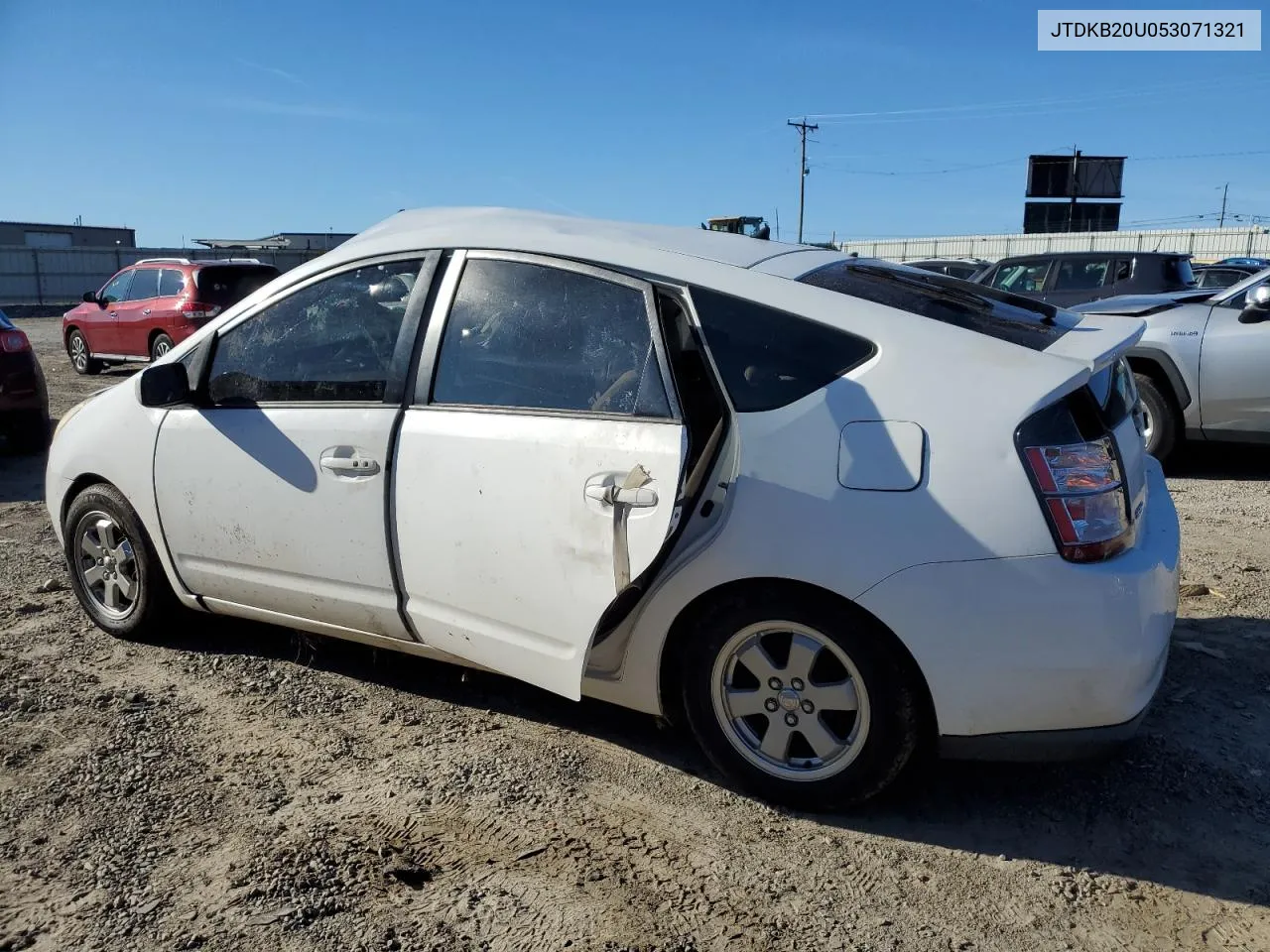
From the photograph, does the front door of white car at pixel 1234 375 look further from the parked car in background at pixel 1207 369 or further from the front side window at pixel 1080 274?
the front side window at pixel 1080 274

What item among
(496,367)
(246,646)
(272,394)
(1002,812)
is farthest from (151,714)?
(1002,812)

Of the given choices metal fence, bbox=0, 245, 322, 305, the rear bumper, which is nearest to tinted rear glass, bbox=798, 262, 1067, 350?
the rear bumper

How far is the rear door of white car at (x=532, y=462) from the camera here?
2957 mm

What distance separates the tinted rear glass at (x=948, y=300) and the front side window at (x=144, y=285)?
13835mm

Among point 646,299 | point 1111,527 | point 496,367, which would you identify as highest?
point 646,299

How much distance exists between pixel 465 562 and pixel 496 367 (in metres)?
0.63

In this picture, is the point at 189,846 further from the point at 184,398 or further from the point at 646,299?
the point at 646,299

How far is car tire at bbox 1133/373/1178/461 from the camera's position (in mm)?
7402

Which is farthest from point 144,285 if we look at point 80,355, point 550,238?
point 550,238

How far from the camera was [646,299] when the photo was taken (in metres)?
3.12

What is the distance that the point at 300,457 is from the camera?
358 centimetres

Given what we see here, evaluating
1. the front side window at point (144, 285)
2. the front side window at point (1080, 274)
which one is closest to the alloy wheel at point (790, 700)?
the front side window at point (1080, 274)

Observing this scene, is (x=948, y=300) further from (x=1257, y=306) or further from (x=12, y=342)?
(x=12, y=342)

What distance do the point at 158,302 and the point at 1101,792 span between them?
14511 mm
